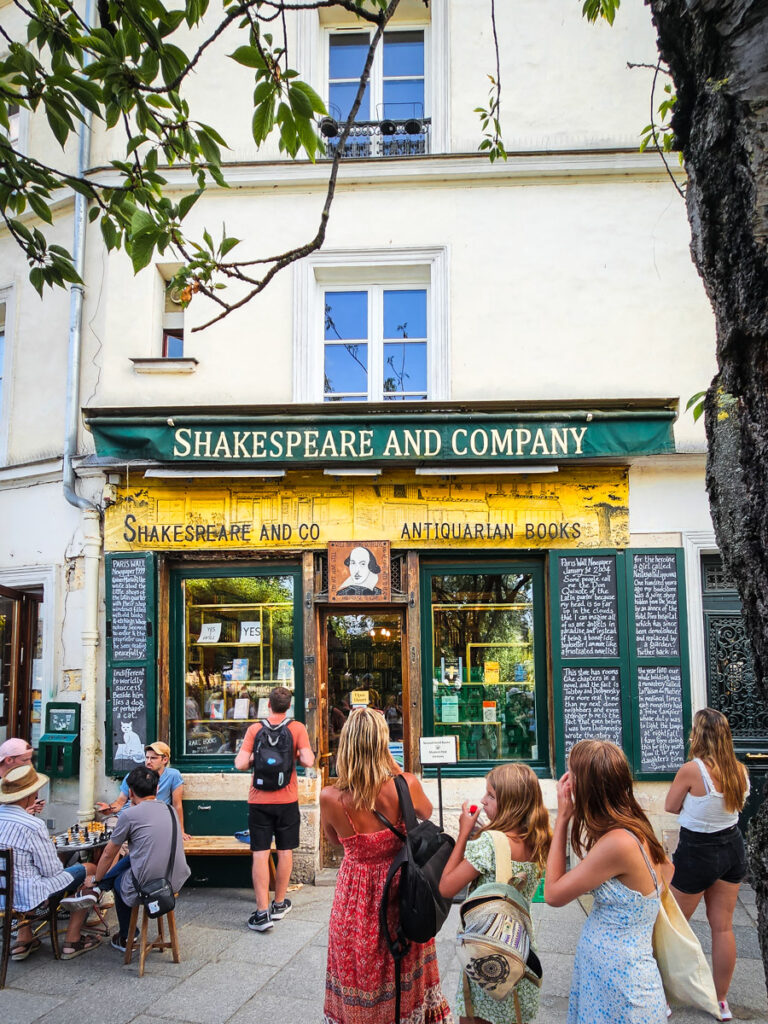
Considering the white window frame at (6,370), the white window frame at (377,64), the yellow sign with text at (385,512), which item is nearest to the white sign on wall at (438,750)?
the yellow sign with text at (385,512)

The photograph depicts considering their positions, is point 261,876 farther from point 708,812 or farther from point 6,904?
point 708,812

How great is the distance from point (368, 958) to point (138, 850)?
8.10 feet

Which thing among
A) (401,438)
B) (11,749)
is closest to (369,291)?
(401,438)

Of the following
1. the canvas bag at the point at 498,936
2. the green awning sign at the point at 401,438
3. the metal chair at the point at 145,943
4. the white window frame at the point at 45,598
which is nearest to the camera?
the canvas bag at the point at 498,936

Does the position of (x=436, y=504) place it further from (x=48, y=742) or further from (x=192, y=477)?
(x=48, y=742)

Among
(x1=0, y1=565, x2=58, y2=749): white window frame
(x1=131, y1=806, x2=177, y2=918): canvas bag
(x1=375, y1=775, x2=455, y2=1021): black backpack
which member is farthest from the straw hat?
(x1=375, y1=775, x2=455, y2=1021): black backpack

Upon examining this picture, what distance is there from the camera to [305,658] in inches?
278

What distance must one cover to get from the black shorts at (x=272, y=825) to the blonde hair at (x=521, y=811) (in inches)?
125

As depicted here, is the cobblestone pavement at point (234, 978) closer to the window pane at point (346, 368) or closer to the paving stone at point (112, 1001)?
the paving stone at point (112, 1001)

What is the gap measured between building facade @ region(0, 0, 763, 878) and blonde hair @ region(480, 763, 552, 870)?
3.97 m

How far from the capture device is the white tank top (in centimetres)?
436

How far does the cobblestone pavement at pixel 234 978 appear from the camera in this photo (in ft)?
14.1

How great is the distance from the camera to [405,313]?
784cm

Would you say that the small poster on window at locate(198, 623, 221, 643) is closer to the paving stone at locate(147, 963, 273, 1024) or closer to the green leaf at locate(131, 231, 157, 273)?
the paving stone at locate(147, 963, 273, 1024)
